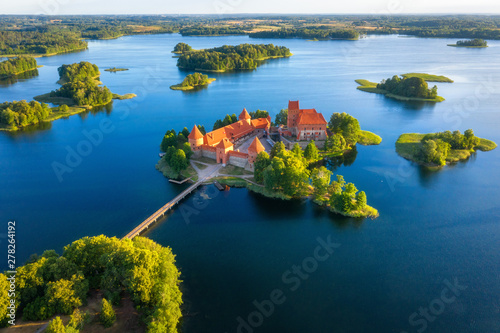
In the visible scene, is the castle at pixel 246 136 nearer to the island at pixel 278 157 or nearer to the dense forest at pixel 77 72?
the island at pixel 278 157

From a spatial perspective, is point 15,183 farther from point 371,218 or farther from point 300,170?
point 371,218

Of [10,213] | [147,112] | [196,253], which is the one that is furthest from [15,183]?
[147,112]

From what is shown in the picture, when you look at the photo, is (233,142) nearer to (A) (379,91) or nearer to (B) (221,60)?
(A) (379,91)

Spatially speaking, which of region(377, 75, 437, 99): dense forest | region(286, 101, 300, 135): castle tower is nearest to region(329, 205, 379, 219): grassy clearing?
region(286, 101, 300, 135): castle tower

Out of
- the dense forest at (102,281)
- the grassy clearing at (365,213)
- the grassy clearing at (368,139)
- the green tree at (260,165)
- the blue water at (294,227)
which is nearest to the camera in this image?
the dense forest at (102,281)

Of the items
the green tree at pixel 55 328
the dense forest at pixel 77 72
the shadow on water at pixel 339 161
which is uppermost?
the dense forest at pixel 77 72

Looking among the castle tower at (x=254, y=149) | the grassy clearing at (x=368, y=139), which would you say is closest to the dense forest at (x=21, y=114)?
the castle tower at (x=254, y=149)
